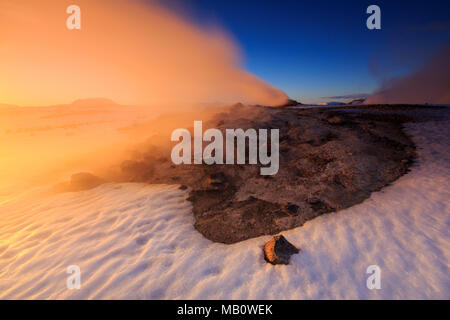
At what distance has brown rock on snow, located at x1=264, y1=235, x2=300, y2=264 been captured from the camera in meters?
3.30

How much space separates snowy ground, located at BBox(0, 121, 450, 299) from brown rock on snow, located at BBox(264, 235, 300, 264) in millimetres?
116

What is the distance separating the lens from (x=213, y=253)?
3697 mm

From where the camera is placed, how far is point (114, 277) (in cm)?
314

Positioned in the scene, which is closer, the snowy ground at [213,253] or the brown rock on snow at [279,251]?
the snowy ground at [213,253]

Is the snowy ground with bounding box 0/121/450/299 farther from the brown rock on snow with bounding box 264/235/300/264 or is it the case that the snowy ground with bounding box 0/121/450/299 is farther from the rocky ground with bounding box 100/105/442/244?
the rocky ground with bounding box 100/105/442/244

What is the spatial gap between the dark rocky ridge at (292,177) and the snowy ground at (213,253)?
0.36 metres

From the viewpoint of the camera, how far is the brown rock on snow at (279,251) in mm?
3298

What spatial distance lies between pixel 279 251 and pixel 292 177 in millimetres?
3035

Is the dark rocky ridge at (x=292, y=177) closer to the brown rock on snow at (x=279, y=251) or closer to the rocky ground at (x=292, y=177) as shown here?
the rocky ground at (x=292, y=177)

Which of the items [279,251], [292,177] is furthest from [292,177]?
[279,251]

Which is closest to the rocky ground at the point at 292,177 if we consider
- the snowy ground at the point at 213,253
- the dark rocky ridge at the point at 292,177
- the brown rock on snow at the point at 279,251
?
the dark rocky ridge at the point at 292,177

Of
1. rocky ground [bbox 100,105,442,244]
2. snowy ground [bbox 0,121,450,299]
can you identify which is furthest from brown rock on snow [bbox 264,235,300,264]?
rocky ground [bbox 100,105,442,244]
